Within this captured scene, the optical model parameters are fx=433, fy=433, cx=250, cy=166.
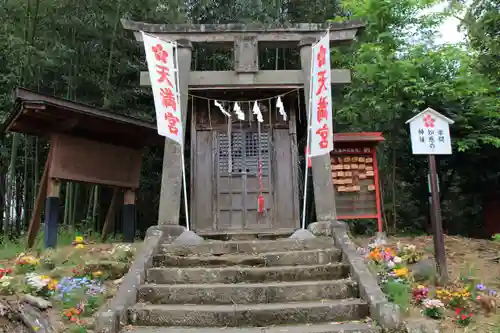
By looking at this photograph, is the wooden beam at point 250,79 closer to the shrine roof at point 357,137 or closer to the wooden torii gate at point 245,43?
the wooden torii gate at point 245,43

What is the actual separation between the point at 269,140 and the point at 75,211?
619 centimetres

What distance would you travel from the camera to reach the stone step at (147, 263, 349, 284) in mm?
5320

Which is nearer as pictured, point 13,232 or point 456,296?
point 456,296

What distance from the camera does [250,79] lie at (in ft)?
26.1

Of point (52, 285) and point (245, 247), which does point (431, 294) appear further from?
point (52, 285)

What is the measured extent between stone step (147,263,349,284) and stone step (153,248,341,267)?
28cm

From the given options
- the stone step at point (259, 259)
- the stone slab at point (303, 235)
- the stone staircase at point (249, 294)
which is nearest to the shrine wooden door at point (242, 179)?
the stone slab at point (303, 235)

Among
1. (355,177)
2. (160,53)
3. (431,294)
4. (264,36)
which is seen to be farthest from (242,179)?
(431,294)

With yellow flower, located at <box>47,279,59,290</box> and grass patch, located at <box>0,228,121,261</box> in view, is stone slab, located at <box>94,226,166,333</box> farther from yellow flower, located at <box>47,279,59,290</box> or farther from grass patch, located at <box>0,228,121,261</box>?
grass patch, located at <box>0,228,121,261</box>

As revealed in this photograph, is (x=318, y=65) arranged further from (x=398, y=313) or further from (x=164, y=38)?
(x=398, y=313)

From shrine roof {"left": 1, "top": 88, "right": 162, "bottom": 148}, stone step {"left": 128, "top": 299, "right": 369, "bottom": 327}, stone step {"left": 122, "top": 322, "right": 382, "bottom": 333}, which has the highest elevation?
shrine roof {"left": 1, "top": 88, "right": 162, "bottom": 148}

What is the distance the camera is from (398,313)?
4.28 meters

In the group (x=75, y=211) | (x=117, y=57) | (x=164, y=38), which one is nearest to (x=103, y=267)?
(x=164, y=38)

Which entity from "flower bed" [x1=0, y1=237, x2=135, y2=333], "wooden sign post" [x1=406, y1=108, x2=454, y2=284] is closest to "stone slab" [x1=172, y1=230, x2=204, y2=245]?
"flower bed" [x1=0, y1=237, x2=135, y2=333]
